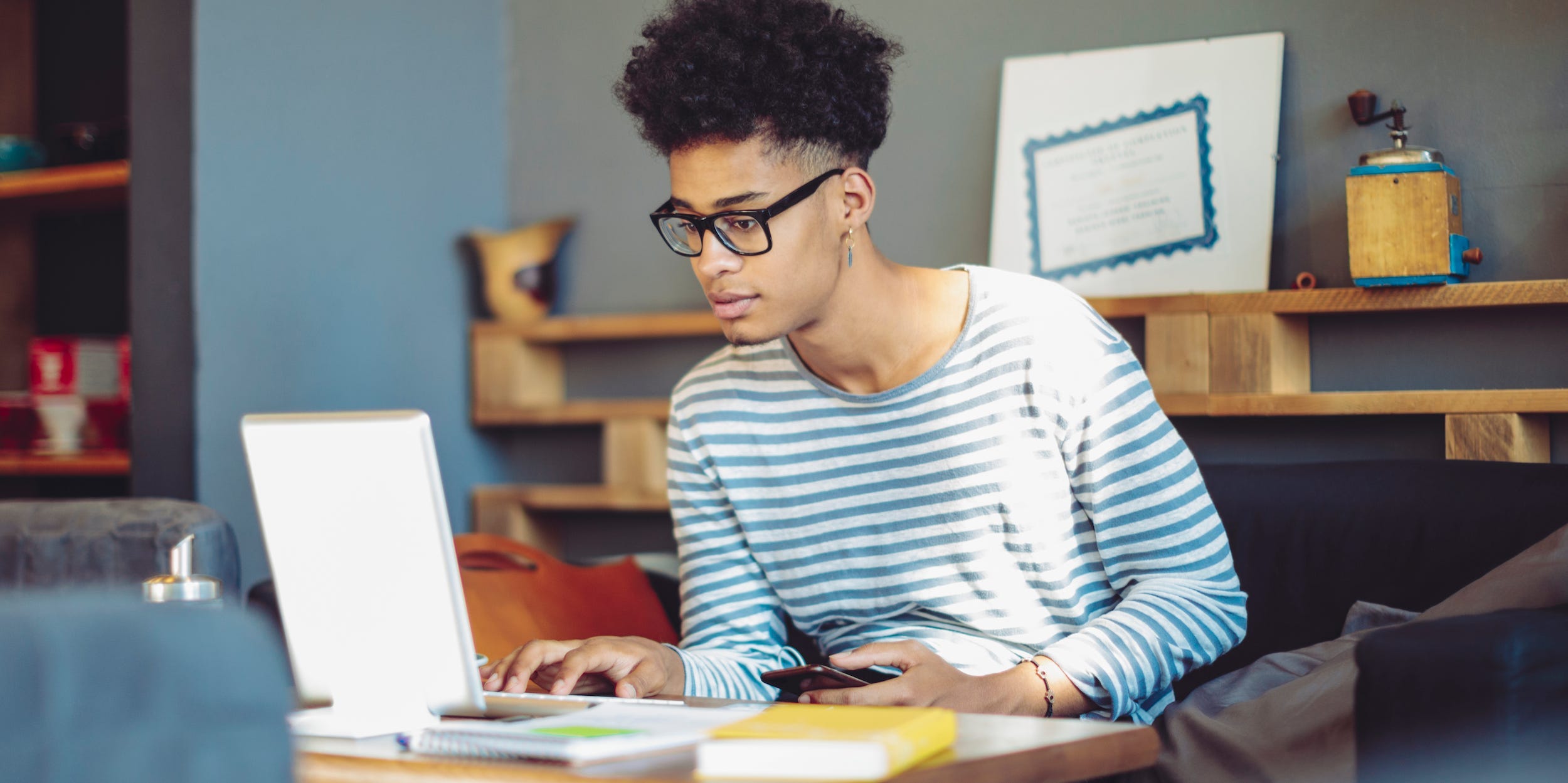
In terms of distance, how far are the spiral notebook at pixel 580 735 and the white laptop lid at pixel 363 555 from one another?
7 centimetres

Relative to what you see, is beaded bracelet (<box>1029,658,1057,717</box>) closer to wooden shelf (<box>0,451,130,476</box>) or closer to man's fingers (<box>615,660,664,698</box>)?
man's fingers (<box>615,660,664,698</box>)

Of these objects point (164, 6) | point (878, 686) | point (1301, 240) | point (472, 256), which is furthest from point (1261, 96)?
point (164, 6)

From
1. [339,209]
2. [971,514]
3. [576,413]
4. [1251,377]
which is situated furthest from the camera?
[576,413]

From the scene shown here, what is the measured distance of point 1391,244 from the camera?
79.2 inches

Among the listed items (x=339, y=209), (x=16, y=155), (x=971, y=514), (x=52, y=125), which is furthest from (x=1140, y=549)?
(x=52, y=125)

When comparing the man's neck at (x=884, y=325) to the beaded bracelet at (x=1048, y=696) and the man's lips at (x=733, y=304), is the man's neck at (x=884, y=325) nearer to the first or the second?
the man's lips at (x=733, y=304)

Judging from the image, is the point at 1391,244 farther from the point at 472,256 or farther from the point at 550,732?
the point at 472,256

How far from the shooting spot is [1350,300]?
2.08 meters

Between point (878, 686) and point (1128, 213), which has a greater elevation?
point (1128, 213)

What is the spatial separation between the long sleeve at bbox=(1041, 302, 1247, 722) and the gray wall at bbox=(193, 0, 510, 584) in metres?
1.65

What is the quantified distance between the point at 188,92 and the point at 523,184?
83 centimetres

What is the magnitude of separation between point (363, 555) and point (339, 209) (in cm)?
185

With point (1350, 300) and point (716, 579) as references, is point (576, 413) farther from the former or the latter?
point (1350, 300)

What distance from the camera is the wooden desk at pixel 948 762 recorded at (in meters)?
0.85
